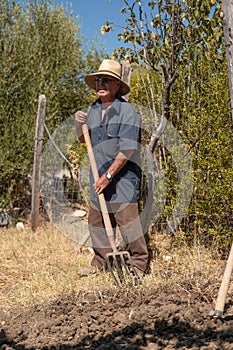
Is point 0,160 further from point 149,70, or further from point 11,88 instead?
point 149,70

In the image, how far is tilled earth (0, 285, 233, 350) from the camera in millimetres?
2875

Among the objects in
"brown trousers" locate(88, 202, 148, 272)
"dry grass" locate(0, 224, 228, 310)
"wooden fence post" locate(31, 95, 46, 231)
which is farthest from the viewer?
"wooden fence post" locate(31, 95, 46, 231)

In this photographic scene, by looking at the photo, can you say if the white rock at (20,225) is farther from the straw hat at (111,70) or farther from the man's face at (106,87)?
the man's face at (106,87)

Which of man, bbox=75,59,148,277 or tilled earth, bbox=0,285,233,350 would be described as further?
man, bbox=75,59,148,277

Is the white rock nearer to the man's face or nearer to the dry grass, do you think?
the dry grass

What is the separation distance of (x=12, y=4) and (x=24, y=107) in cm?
207

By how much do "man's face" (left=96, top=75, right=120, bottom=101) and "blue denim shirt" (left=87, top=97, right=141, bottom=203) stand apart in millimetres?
81

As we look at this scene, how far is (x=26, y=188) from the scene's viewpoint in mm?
8406

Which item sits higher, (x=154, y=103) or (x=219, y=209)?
(x=154, y=103)

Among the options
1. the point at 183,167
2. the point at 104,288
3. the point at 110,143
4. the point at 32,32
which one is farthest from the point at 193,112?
the point at 32,32

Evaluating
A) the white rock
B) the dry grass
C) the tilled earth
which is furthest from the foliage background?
the white rock

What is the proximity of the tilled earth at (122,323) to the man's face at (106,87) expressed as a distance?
184 centimetres

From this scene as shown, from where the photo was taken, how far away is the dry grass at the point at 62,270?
13.2 feet

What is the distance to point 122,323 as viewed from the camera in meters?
3.18
